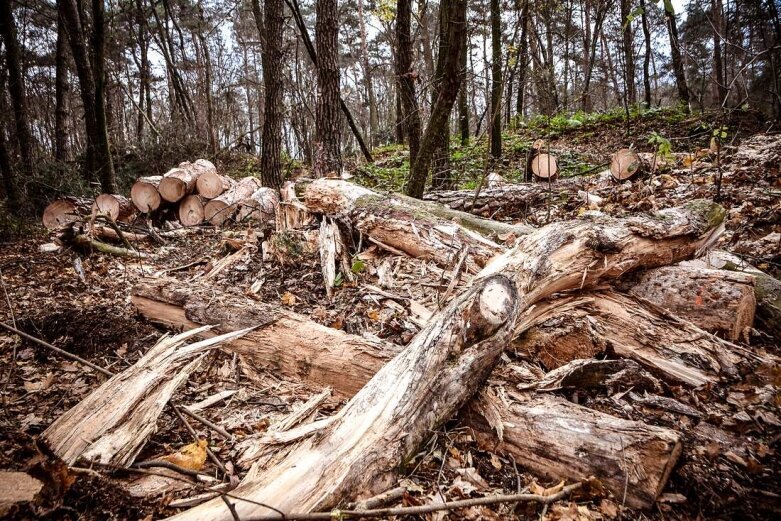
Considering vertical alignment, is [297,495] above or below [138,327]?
below

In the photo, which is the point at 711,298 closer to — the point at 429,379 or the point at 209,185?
the point at 429,379

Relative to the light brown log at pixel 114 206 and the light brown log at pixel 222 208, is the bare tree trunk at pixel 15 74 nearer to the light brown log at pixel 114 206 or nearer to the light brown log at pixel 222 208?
the light brown log at pixel 114 206

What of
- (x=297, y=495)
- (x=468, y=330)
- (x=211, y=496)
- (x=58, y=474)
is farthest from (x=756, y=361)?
(x=58, y=474)

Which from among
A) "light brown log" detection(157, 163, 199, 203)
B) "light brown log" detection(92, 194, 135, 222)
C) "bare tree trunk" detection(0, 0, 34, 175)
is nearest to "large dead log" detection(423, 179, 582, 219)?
"light brown log" detection(157, 163, 199, 203)

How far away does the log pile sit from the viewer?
164 cm

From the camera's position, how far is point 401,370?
1932 millimetres

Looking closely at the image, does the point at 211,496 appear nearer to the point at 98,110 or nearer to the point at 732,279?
the point at 732,279

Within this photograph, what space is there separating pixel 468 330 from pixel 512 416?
0.50m

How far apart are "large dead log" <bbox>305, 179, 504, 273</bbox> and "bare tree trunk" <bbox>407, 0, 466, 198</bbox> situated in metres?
1.01

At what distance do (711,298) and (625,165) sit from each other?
4.59m

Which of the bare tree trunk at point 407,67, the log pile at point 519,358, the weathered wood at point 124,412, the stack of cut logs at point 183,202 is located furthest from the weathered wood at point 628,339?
the stack of cut logs at point 183,202

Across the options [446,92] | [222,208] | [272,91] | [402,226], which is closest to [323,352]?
[402,226]

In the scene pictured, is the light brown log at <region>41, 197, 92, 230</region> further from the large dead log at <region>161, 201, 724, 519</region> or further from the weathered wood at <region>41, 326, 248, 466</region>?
the large dead log at <region>161, 201, 724, 519</region>

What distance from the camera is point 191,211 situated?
283 inches
